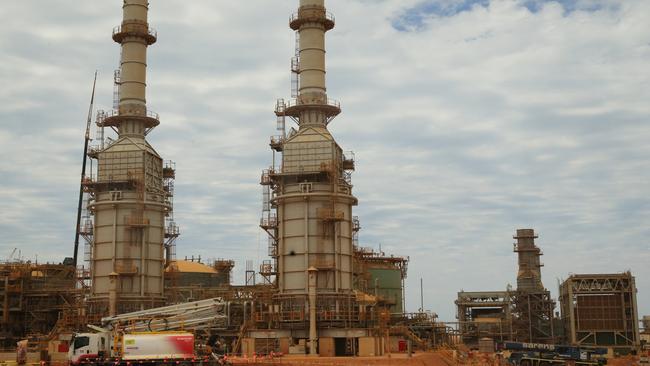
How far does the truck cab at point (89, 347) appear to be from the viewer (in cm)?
5350

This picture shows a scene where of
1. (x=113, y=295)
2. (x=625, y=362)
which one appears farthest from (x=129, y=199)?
(x=625, y=362)

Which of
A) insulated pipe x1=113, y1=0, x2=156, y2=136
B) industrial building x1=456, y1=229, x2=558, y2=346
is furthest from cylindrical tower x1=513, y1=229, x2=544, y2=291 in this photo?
insulated pipe x1=113, y1=0, x2=156, y2=136

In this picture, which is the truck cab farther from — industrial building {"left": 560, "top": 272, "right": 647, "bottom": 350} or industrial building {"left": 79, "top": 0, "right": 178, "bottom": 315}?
industrial building {"left": 560, "top": 272, "right": 647, "bottom": 350}

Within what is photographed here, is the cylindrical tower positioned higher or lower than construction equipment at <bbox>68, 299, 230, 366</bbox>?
higher

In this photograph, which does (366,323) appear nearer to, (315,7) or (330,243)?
(330,243)

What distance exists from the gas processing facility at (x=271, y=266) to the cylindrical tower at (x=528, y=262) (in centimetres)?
2006

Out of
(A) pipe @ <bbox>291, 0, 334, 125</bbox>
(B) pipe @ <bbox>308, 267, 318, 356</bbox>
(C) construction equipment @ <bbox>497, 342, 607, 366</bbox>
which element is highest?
(A) pipe @ <bbox>291, 0, 334, 125</bbox>

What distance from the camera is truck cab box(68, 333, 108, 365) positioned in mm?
53500

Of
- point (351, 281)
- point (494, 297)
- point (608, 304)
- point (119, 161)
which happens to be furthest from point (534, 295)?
point (119, 161)

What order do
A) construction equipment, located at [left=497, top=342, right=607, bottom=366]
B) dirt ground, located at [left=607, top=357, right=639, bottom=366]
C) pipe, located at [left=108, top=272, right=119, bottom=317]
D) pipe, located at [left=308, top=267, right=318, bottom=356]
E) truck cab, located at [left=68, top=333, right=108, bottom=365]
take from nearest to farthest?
truck cab, located at [left=68, top=333, right=108, bottom=365], construction equipment, located at [left=497, top=342, right=607, bottom=366], pipe, located at [left=308, top=267, right=318, bottom=356], pipe, located at [left=108, top=272, right=119, bottom=317], dirt ground, located at [left=607, top=357, right=639, bottom=366]

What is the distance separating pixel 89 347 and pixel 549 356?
40.4 metres

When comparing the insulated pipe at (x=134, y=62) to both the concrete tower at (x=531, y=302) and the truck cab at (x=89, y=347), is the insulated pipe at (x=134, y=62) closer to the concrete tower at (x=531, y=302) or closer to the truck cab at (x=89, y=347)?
the truck cab at (x=89, y=347)

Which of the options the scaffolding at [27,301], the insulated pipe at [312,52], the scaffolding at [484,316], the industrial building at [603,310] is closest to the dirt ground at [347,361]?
the insulated pipe at [312,52]

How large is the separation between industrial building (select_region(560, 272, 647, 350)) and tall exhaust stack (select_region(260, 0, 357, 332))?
121ft
